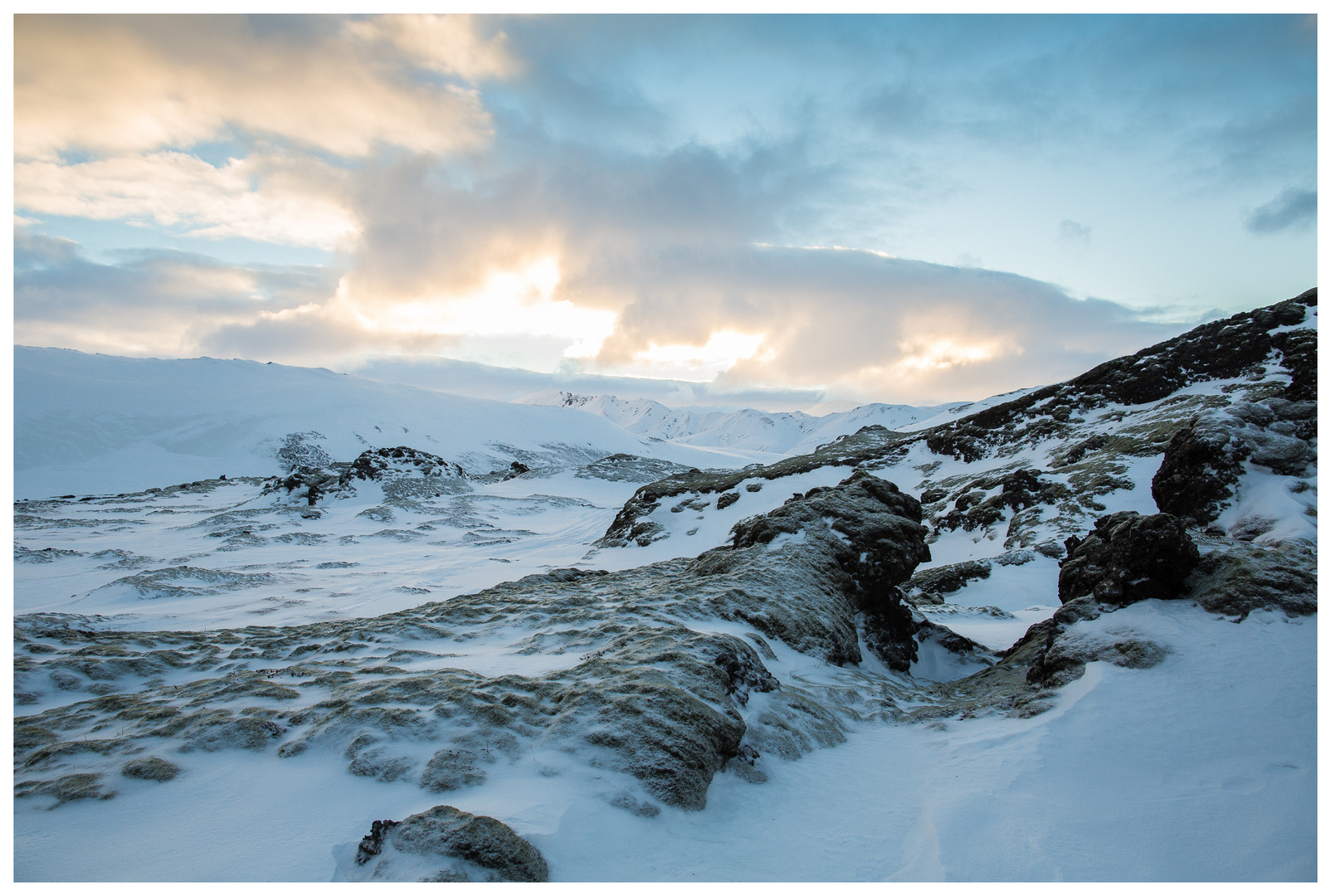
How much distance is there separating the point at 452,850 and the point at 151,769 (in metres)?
3.29

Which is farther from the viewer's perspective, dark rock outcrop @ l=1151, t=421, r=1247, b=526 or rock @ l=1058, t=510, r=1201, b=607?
dark rock outcrop @ l=1151, t=421, r=1247, b=526

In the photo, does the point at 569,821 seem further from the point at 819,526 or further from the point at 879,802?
the point at 819,526

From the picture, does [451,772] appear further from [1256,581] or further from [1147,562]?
[1256,581]

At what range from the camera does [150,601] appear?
16.2 m

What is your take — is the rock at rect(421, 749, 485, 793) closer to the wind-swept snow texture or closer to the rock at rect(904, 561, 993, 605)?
the wind-swept snow texture

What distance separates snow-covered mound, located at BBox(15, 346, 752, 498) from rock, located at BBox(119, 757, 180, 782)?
3095 inches

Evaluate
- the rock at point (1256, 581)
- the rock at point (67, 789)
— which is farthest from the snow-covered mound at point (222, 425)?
the rock at point (1256, 581)

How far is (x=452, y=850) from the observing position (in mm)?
4141

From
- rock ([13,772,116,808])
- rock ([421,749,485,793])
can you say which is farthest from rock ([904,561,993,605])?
rock ([13,772,116,808])

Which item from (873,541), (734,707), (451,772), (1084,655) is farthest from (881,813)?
(873,541)

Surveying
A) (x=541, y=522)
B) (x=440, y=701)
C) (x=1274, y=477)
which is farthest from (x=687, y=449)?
(x=440, y=701)

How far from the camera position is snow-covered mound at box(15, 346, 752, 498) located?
7181cm

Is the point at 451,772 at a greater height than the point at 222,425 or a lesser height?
greater

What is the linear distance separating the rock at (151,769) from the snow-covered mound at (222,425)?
7862cm
